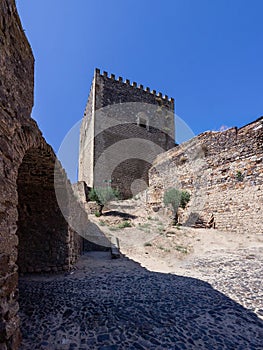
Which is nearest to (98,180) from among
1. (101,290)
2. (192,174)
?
(192,174)

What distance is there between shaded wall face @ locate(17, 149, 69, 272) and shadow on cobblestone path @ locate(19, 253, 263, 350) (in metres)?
0.50

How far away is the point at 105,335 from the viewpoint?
7.43 ft

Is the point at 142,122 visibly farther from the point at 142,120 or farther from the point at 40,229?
the point at 40,229

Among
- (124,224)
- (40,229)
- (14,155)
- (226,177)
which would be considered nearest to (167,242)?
(124,224)

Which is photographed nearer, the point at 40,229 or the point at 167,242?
the point at 40,229

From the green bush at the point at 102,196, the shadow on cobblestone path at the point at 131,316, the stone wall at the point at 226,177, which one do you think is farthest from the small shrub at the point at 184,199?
the shadow on cobblestone path at the point at 131,316

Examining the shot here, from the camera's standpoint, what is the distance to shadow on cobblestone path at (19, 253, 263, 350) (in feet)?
7.10

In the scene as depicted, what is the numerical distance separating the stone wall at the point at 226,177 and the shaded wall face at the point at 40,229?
667 cm

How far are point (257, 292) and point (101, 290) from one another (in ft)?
8.43

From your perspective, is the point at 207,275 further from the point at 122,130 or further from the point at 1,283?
the point at 122,130

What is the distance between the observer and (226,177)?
30.2 feet

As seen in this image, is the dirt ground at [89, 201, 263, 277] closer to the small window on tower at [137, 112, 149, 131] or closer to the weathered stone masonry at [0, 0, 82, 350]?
the weathered stone masonry at [0, 0, 82, 350]

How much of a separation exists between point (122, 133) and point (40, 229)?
13.2 m

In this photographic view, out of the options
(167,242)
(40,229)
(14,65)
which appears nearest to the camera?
(14,65)
